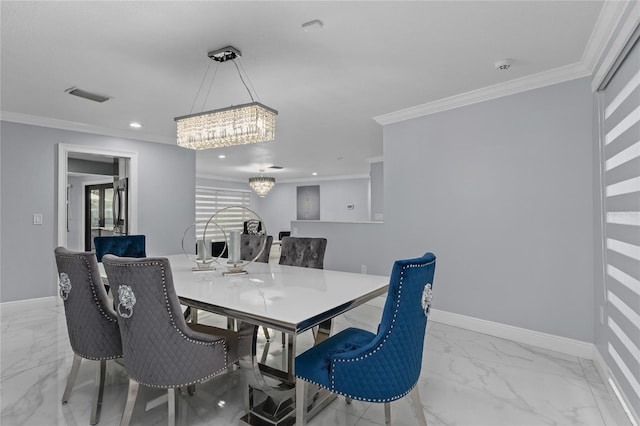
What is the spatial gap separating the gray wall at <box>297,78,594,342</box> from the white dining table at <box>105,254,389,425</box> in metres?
1.59

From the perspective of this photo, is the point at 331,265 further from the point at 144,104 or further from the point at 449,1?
the point at 449,1

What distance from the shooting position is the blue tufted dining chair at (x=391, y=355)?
1.40m

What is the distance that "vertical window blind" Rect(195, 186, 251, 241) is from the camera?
32.6ft

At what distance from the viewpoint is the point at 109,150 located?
462 centimetres

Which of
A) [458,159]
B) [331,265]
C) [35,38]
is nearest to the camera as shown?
[35,38]

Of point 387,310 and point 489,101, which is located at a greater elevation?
point 489,101

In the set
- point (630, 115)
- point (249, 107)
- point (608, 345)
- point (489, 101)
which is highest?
point (489, 101)

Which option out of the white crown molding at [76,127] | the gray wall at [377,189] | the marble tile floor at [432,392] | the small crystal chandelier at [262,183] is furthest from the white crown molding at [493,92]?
the small crystal chandelier at [262,183]

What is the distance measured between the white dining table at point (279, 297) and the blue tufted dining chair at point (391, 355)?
208mm

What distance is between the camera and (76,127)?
14.3ft

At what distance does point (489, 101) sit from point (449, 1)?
1605 mm

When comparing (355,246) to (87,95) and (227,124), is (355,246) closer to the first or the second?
(227,124)

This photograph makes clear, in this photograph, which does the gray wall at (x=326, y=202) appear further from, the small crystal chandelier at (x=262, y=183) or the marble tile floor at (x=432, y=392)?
the marble tile floor at (x=432, y=392)

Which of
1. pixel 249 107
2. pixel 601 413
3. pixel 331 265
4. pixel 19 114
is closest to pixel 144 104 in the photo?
pixel 19 114
